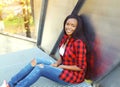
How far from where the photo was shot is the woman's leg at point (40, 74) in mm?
2723

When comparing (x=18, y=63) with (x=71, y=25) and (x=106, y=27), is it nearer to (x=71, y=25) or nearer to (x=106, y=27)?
(x=71, y=25)

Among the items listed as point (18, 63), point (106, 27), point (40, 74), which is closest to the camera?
point (106, 27)

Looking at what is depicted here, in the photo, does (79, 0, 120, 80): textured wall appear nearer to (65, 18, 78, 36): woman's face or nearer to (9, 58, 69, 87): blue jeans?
(65, 18, 78, 36): woman's face

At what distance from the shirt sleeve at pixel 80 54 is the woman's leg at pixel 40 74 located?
0.83 ft

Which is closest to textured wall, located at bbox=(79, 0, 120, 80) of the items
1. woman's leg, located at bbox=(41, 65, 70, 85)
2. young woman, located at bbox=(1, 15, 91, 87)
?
young woman, located at bbox=(1, 15, 91, 87)

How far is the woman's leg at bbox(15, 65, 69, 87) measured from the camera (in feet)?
8.93

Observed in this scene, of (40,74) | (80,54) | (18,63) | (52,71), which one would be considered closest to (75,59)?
(80,54)

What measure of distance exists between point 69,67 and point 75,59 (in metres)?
0.12

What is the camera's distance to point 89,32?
2.98 metres

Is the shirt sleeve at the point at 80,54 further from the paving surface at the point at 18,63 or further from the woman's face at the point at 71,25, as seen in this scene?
the paving surface at the point at 18,63

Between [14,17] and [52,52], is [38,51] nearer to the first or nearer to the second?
[52,52]

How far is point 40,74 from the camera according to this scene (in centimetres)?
281

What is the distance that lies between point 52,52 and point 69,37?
1191mm

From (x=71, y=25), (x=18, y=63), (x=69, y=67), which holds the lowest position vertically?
(x=18, y=63)
